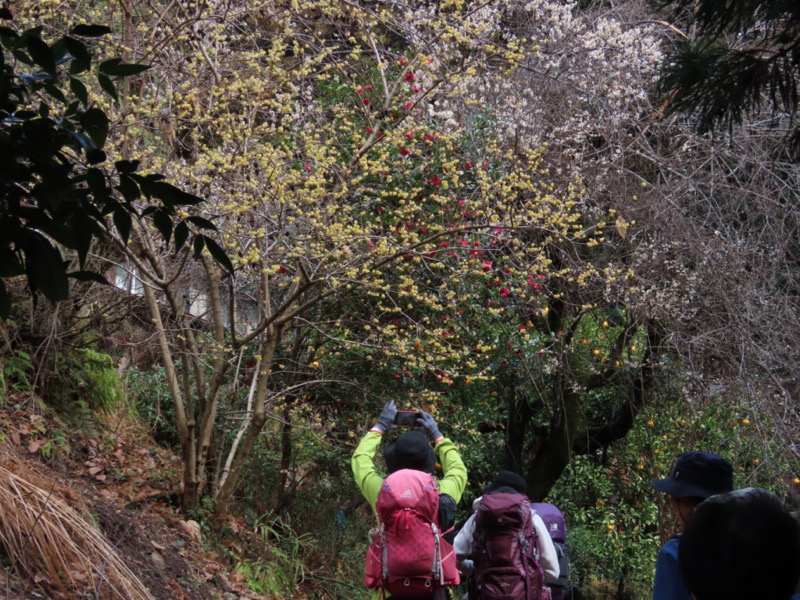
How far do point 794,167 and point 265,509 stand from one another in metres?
5.99

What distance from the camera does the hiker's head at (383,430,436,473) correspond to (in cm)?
432

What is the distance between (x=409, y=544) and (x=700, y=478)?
5.29 ft

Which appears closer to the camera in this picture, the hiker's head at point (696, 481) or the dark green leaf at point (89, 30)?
the dark green leaf at point (89, 30)

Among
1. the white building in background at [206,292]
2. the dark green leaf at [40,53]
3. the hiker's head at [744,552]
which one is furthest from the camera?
the white building in background at [206,292]

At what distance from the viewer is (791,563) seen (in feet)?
6.09

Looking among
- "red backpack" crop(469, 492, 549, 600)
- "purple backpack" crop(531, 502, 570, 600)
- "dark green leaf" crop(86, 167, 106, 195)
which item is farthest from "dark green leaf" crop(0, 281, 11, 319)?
"purple backpack" crop(531, 502, 570, 600)

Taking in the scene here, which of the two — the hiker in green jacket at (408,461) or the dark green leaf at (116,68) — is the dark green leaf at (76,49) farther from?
the hiker in green jacket at (408,461)

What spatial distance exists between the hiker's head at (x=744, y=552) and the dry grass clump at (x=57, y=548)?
3.73 metres

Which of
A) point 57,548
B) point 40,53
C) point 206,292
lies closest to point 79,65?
point 40,53

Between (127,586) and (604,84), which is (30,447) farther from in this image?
(604,84)

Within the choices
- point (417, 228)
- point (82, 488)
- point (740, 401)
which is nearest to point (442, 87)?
point (417, 228)

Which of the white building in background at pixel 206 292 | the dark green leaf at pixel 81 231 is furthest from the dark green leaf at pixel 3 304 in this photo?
the white building in background at pixel 206 292

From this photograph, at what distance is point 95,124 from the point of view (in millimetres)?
2389

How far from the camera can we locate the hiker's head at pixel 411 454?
4324 millimetres
